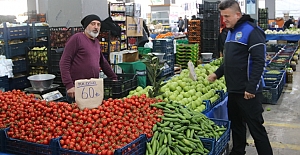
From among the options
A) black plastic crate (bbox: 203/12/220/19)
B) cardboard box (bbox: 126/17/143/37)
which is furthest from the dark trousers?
black plastic crate (bbox: 203/12/220/19)

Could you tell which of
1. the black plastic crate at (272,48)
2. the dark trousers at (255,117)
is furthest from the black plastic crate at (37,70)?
the black plastic crate at (272,48)

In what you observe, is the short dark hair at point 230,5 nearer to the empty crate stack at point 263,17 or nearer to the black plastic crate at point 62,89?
the black plastic crate at point 62,89

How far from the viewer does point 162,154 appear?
8.64ft

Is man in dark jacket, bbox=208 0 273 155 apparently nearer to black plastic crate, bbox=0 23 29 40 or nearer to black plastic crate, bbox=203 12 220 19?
black plastic crate, bbox=0 23 29 40

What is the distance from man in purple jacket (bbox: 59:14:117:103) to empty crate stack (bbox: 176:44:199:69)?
21.6 ft

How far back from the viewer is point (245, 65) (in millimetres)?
3506

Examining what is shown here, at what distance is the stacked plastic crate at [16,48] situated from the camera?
7367 mm

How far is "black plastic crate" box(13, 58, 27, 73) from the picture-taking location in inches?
293

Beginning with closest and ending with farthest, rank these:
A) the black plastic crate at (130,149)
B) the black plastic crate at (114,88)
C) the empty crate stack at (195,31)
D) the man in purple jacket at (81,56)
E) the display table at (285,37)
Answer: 1. the black plastic crate at (130,149)
2. the man in purple jacket at (81,56)
3. the black plastic crate at (114,88)
4. the empty crate stack at (195,31)
5. the display table at (285,37)

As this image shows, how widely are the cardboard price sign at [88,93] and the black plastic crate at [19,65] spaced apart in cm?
496

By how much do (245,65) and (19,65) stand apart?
18.1ft

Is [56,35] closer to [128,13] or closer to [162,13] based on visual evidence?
[128,13]

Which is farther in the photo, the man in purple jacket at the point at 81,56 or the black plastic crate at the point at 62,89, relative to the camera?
the black plastic crate at the point at 62,89

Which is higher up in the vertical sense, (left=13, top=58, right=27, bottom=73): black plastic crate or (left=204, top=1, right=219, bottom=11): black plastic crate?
(left=204, top=1, right=219, bottom=11): black plastic crate
